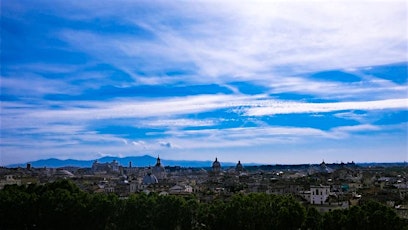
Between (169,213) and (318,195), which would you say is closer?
(169,213)

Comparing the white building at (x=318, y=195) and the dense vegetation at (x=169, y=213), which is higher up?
the white building at (x=318, y=195)

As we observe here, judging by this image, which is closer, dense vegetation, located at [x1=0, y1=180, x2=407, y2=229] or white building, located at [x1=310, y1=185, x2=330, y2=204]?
dense vegetation, located at [x1=0, y1=180, x2=407, y2=229]

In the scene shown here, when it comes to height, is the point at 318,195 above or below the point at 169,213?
above

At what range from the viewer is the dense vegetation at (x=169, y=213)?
106 feet

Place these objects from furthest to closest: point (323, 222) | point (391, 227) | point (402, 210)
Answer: point (402, 210), point (323, 222), point (391, 227)

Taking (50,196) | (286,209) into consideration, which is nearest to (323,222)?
(286,209)

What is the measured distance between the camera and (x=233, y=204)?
1341 inches

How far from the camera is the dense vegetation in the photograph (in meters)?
32.2

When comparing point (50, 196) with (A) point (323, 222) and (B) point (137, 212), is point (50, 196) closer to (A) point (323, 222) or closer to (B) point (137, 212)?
(B) point (137, 212)

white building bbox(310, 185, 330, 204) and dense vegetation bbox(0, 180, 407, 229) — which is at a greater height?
white building bbox(310, 185, 330, 204)

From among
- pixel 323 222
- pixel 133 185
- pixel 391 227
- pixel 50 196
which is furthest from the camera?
pixel 133 185

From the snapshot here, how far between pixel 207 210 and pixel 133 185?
4507cm

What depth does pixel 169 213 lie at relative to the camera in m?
35.6

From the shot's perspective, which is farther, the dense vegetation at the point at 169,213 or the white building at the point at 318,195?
the white building at the point at 318,195
